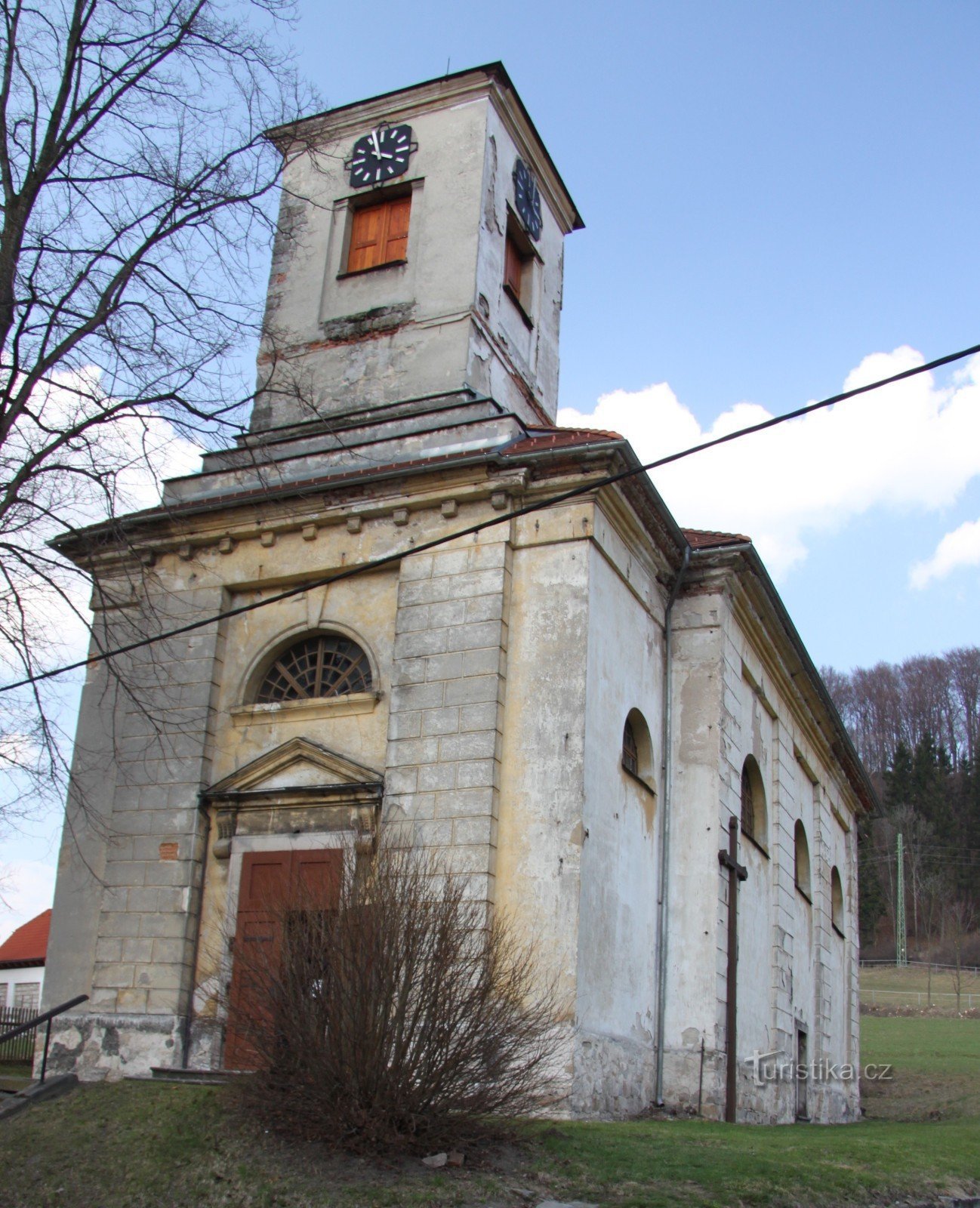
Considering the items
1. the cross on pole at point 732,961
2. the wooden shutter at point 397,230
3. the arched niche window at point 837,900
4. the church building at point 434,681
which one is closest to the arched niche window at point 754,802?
the church building at point 434,681

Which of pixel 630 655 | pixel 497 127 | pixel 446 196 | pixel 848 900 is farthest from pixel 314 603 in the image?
pixel 848 900

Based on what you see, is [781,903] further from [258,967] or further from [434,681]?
[258,967]

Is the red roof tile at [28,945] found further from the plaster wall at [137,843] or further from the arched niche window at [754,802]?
the arched niche window at [754,802]

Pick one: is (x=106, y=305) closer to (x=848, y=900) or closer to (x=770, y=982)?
(x=770, y=982)

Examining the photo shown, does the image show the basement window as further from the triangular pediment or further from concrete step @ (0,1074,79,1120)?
concrete step @ (0,1074,79,1120)

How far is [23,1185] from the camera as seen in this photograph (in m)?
9.14

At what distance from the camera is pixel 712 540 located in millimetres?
16969

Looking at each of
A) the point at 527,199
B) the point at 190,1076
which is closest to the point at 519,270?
the point at 527,199

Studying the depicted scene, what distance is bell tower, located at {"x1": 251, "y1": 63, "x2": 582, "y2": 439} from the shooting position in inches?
697

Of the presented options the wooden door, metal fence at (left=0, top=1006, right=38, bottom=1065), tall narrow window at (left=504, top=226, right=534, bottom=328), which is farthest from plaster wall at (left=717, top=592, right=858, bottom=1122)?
metal fence at (left=0, top=1006, right=38, bottom=1065)

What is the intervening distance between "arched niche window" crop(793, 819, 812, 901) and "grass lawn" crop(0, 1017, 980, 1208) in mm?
10736

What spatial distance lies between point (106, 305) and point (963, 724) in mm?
80444

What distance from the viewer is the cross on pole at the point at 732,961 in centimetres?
1505

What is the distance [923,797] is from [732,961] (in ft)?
215
